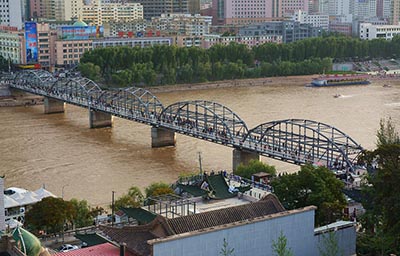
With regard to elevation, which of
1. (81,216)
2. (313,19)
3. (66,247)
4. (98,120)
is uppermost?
(313,19)

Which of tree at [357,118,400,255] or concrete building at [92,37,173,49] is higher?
concrete building at [92,37,173,49]

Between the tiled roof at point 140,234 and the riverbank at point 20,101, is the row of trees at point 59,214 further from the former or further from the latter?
the riverbank at point 20,101

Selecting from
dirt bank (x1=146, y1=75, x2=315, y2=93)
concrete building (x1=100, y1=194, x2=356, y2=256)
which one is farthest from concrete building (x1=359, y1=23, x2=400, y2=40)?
concrete building (x1=100, y1=194, x2=356, y2=256)

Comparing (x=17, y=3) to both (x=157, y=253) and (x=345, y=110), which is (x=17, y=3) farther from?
(x=157, y=253)

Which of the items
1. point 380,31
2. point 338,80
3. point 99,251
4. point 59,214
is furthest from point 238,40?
point 99,251

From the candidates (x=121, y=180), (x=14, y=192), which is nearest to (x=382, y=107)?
(x=121, y=180)

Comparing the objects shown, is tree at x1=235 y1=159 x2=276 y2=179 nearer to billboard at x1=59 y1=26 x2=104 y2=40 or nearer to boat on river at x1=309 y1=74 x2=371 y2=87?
boat on river at x1=309 y1=74 x2=371 y2=87

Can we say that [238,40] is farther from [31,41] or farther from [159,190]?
[159,190]

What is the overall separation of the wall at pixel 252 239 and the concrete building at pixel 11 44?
124 feet

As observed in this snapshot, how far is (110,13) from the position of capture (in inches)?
2704

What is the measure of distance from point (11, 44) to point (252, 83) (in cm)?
1517

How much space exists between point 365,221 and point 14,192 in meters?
8.10

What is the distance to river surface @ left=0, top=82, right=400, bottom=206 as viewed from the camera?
20.7m

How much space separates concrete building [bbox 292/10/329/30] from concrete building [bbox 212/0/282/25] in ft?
11.1
